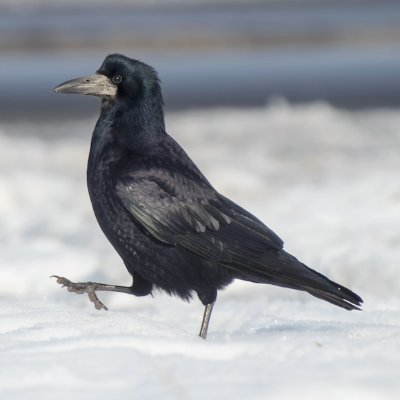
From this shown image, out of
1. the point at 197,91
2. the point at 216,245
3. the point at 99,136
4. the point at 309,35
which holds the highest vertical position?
the point at 309,35

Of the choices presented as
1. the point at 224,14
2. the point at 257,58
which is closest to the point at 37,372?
the point at 257,58

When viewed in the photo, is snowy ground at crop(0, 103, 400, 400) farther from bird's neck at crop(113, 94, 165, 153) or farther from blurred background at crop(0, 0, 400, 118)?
blurred background at crop(0, 0, 400, 118)

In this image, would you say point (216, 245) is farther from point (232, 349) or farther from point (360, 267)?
point (360, 267)

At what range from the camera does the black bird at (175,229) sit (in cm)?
521

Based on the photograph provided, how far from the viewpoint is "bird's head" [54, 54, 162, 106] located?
5.59 meters

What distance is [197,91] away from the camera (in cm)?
1808

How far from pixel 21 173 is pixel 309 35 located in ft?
64.1

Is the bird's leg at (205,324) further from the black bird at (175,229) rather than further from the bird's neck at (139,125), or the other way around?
the bird's neck at (139,125)

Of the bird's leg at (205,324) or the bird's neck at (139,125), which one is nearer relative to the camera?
the bird's leg at (205,324)

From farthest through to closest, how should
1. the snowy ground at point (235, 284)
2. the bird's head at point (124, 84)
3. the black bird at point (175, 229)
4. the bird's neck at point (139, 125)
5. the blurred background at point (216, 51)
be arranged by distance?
1. the blurred background at point (216, 51)
2. the bird's head at point (124, 84)
3. the bird's neck at point (139, 125)
4. the black bird at point (175, 229)
5. the snowy ground at point (235, 284)

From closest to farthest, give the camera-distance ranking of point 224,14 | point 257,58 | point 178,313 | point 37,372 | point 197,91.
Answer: point 37,372, point 178,313, point 197,91, point 257,58, point 224,14

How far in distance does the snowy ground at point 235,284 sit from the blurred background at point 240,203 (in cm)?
1

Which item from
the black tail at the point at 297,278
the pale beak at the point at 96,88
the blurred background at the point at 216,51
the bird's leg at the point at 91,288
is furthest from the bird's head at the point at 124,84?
the blurred background at the point at 216,51

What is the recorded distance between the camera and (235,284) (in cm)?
682
